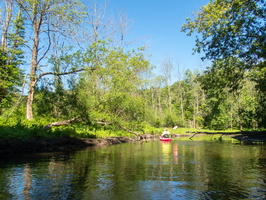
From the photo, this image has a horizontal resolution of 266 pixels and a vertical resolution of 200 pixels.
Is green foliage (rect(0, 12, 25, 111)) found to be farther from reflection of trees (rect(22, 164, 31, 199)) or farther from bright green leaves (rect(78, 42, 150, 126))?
reflection of trees (rect(22, 164, 31, 199))

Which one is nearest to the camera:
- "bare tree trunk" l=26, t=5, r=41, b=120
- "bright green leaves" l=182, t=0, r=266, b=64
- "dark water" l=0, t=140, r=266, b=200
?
"dark water" l=0, t=140, r=266, b=200

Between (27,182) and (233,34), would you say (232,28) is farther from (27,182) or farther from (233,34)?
(27,182)

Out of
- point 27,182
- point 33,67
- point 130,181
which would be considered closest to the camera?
point 27,182

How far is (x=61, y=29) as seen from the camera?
1748 cm

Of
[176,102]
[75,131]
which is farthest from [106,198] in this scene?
[176,102]

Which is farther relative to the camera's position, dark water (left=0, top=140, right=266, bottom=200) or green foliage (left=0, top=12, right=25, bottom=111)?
green foliage (left=0, top=12, right=25, bottom=111)

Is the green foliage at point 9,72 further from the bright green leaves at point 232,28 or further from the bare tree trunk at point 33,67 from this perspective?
the bright green leaves at point 232,28

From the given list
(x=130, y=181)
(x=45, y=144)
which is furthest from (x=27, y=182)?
(x=45, y=144)

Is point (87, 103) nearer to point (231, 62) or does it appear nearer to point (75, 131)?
point (75, 131)

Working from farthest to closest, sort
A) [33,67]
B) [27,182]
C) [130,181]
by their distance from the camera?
[33,67]
[130,181]
[27,182]

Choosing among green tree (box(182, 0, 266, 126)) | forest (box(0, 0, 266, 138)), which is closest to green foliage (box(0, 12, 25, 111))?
forest (box(0, 0, 266, 138))

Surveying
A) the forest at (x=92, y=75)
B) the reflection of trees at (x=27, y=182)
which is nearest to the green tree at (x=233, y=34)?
the forest at (x=92, y=75)

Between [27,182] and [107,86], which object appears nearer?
[27,182]

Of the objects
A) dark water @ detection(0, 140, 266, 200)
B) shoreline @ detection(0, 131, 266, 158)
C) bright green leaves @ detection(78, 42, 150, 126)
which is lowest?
dark water @ detection(0, 140, 266, 200)
